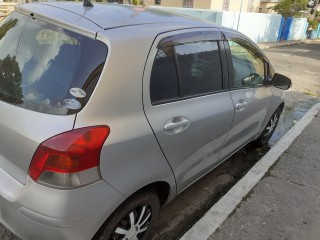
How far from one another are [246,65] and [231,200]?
4.84ft

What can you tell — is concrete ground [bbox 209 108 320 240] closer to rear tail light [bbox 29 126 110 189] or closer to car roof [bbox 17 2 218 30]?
rear tail light [bbox 29 126 110 189]

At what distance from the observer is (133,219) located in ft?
7.90

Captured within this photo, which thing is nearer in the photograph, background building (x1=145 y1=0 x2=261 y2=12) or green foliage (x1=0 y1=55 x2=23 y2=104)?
green foliage (x1=0 y1=55 x2=23 y2=104)

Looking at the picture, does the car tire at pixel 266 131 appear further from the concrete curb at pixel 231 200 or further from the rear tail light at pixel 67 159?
the rear tail light at pixel 67 159

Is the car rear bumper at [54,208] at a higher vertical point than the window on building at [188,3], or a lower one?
higher

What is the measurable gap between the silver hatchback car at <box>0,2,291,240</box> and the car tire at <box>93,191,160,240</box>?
1 cm

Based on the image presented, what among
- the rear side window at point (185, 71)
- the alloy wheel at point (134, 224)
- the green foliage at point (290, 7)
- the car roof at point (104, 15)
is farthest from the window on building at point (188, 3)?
the alloy wheel at point (134, 224)

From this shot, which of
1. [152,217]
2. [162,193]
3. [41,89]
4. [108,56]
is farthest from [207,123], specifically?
[41,89]

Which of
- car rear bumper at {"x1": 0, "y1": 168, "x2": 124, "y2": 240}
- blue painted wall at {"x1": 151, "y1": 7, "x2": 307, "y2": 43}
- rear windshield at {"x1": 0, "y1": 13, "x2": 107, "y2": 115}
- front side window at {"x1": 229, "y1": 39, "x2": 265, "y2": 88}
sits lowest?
blue painted wall at {"x1": 151, "y1": 7, "x2": 307, "y2": 43}

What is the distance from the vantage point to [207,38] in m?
2.96

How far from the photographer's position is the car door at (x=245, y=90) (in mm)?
3348

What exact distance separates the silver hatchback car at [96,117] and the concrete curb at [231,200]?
42 centimetres

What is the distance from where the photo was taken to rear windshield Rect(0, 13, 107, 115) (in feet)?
6.59

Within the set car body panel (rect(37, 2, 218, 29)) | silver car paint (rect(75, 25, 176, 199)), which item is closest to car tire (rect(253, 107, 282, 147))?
car body panel (rect(37, 2, 218, 29))
